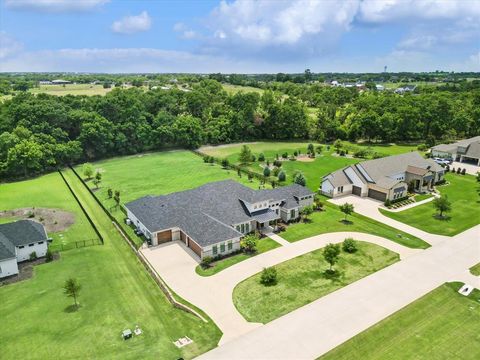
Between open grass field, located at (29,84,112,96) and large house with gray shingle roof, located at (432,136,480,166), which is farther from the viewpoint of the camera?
open grass field, located at (29,84,112,96)

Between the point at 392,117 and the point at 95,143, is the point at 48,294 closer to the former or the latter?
the point at 95,143

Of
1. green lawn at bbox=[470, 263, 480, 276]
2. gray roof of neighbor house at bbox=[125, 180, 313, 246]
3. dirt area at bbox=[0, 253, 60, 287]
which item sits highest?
gray roof of neighbor house at bbox=[125, 180, 313, 246]

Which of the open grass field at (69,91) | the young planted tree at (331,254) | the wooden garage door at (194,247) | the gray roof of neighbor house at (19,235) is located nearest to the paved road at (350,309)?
the young planted tree at (331,254)

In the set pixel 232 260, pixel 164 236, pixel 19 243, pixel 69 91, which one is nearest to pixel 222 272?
pixel 232 260

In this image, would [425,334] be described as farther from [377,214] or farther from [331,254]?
[377,214]

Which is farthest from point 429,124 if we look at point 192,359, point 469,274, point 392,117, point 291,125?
point 192,359

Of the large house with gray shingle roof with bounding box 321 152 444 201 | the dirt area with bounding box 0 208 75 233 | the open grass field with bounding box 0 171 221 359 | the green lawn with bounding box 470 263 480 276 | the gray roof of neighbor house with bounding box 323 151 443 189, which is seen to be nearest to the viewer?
the open grass field with bounding box 0 171 221 359

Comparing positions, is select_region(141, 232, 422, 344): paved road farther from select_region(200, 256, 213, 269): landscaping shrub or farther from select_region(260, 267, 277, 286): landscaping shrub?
select_region(260, 267, 277, 286): landscaping shrub

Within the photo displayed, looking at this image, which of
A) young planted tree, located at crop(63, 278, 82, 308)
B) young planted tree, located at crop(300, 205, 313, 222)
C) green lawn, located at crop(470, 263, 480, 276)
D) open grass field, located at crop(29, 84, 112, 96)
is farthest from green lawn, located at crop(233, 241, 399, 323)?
open grass field, located at crop(29, 84, 112, 96)
